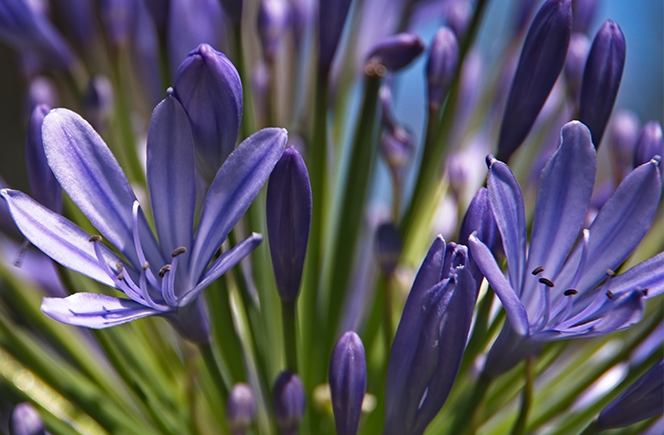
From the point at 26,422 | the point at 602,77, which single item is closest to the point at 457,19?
the point at 602,77

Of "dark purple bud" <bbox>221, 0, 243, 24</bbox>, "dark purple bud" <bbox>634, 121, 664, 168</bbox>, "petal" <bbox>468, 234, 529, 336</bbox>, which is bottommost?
"petal" <bbox>468, 234, 529, 336</bbox>

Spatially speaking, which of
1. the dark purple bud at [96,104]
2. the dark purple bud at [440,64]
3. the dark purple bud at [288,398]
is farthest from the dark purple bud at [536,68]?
the dark purple bud at [96,104]

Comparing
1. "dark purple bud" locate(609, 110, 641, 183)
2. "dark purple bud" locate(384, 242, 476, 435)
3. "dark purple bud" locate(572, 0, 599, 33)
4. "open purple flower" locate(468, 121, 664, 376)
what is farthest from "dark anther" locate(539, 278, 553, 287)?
"dark purple bud" locate(572, 0, 599, 33)

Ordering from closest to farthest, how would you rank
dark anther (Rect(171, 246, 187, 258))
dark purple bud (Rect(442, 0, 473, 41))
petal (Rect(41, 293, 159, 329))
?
1. petal (Rect(41, 293, 159, 329))
2. dark anther (Rect(171, 246, 187, 258))
3. dark purple bud (Rect(442, 0, 473, 41))

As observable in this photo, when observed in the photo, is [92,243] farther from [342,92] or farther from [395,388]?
[342,92]

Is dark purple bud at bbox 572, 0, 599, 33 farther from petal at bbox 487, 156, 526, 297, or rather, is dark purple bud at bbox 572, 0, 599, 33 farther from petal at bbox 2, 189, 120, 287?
petal at bbox 2, 189, 120, 287

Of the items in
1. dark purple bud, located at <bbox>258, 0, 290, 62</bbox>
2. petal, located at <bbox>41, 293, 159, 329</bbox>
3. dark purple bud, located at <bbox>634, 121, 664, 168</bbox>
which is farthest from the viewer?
dark purple bud, located at <bbox>258, 0, 290, 62</bbox>
